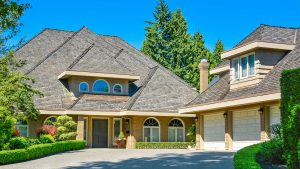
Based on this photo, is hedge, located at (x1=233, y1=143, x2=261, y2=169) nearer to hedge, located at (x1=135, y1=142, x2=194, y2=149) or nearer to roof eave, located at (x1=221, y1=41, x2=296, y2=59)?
roof eave, located at (x1=221, y1=41, x2=296, y2=59)

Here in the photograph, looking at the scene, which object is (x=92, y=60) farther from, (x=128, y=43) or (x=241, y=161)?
(x=241, y=161)

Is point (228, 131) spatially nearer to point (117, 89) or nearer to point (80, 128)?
point (80, 128)

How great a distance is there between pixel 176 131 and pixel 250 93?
38.7 feet

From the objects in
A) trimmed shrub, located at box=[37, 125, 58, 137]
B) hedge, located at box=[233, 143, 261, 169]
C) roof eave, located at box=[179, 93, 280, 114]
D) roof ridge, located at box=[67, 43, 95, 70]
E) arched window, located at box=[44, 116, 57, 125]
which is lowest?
hedge, located at box=[233, 143, 261, 169]

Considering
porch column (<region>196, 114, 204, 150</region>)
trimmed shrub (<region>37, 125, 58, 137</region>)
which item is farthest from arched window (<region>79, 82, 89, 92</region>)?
porch column (<region>196, 114, 204, 150</region>)

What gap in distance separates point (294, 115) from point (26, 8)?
1025 centimetres

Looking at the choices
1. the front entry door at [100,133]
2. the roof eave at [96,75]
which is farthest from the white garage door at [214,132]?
the front entry door at [100,133]

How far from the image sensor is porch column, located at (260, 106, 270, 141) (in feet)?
73.6

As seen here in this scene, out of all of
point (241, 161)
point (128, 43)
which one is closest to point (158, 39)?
point (128, 43)

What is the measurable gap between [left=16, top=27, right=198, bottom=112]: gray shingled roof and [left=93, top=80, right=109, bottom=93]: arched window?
857 millimetres

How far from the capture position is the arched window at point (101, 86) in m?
34.1

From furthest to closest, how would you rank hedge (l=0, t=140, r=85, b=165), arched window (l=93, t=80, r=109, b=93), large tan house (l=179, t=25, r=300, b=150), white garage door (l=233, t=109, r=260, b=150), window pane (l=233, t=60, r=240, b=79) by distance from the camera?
arched window (l=93, t=80, r=109, b=93), window pane (l=233, t=60, r=240, b=79), white garage door (l=233, t=109, r=260, b=150), large tan house (l=179, t=25, r=300, b=150), hedge (l=0, t=140, r=85, b=165)

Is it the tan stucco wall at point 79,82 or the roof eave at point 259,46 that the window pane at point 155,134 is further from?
the roof eave at point 259,46

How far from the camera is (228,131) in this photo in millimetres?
25719
